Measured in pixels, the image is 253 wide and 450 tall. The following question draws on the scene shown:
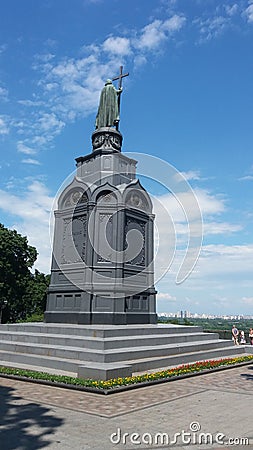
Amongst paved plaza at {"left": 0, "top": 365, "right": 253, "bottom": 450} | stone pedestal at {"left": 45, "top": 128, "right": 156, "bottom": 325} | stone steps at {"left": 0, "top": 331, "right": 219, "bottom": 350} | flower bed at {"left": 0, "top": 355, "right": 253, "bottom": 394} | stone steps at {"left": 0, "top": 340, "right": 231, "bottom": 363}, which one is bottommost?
paved plaza at {"left": 0, "top": 365, "right": 253, "bottom": 450}

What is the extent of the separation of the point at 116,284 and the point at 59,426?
1019 centimetres

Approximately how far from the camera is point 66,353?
12.3 metres

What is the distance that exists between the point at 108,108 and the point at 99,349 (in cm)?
1378

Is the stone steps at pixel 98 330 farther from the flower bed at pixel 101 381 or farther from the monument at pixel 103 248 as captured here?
the flower bed at pixel 101 381

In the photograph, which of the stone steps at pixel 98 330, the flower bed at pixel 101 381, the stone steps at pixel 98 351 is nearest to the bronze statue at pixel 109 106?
the stone steps at pixel 98 330

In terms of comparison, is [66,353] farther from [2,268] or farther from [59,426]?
[2,268]

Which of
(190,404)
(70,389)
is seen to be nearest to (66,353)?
(70,389)

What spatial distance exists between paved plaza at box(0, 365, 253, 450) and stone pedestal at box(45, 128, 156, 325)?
660cm

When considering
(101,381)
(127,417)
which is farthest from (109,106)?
(127,417)

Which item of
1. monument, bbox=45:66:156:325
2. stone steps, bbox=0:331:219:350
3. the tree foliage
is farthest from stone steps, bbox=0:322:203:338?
the tree foliage

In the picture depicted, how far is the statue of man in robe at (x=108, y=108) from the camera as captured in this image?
20922 mm

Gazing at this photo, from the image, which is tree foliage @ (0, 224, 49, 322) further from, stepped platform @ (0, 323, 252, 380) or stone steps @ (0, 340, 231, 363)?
stone steps @ (0, 340, 231, 363)

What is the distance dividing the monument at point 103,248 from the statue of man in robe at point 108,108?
1.48 m

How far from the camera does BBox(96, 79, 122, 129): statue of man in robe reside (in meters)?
20.9
